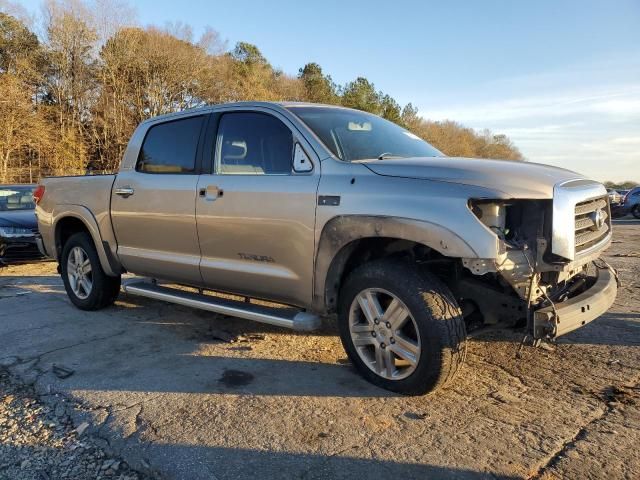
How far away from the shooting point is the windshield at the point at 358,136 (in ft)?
12.9

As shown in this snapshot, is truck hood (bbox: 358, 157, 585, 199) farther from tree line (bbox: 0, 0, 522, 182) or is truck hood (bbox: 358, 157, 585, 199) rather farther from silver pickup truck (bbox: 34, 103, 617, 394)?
tree line (bbox: 0, 0, 522, 182)

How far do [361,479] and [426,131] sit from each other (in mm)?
63497

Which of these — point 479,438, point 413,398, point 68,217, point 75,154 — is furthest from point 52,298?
point 75,154

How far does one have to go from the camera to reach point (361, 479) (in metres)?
2.52

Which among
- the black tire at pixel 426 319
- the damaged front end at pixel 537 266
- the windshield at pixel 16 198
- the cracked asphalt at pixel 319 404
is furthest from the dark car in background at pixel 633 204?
the black tire at pixel 426 319

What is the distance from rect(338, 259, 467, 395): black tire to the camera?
3.14m

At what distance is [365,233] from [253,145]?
1423 millimetres

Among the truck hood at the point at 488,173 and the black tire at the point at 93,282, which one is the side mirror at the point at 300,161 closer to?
the truck hood at the point at 488,173

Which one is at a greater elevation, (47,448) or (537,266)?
(537,266)

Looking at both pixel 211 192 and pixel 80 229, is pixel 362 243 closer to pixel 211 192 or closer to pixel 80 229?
pixel 211 192

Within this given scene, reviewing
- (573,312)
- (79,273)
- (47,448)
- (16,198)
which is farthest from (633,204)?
(47,448)

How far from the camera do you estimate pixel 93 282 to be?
5.70 m

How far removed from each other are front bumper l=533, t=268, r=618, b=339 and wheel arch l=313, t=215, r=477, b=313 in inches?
22.3

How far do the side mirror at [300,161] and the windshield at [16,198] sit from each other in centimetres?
827
